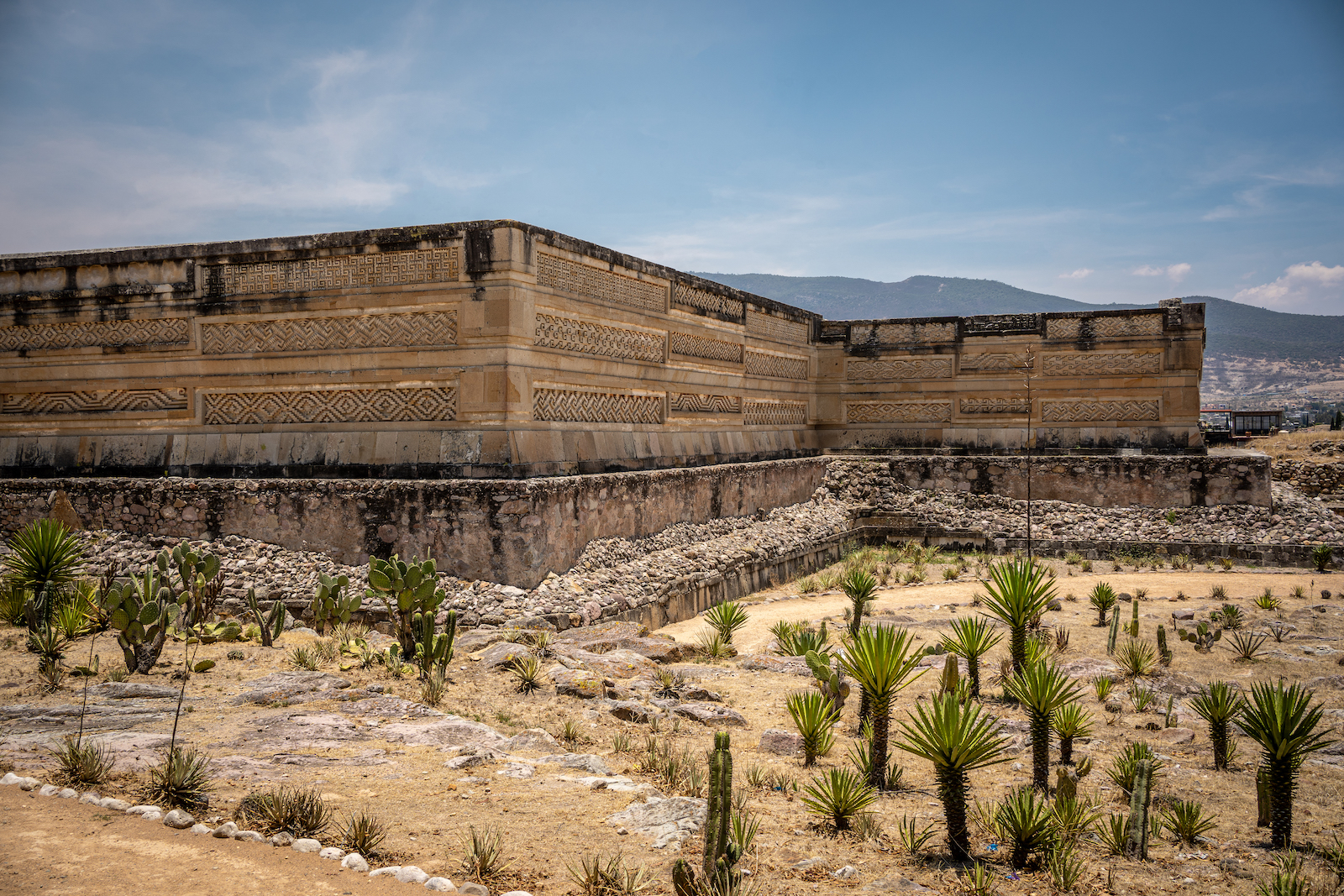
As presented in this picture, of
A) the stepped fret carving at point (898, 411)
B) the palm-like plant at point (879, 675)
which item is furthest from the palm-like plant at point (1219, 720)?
the stepped fret carving at point (898, 411)

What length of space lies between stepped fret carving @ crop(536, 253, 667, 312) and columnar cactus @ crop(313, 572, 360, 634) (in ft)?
13.0

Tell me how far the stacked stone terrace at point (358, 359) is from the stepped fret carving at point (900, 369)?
5.82 m

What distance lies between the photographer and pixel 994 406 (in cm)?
1809

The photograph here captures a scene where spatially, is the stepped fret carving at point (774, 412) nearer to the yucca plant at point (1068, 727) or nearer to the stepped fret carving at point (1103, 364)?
the stepped fret carving at point (1103, 364)

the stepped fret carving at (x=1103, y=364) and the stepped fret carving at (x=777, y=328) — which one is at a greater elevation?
the stepped fret carving at (x=777, y=328)

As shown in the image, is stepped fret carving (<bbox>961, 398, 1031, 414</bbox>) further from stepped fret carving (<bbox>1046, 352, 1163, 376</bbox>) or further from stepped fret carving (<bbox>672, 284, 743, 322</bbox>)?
stepped fret carving (<bbox>672, 284, 743, 322</bbox>)

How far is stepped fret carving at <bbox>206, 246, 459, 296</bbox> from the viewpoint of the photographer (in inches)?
382

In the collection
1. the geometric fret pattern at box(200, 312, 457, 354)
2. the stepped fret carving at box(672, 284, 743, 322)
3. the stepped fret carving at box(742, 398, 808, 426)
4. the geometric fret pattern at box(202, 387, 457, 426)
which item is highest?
the stepped fret carving at box(672, 284, 743, 322)

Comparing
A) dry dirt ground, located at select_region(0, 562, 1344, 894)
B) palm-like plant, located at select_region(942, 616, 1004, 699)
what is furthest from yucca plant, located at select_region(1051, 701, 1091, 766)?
palm-like plant, located at select_region(942, 616, 1004, 699)

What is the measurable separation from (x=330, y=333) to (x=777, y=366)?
379 inches

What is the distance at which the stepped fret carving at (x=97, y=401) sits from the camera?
10.8m

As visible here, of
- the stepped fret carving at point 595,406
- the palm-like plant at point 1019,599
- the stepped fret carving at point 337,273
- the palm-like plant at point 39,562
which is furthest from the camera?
the stepped fret carving at point 595,406

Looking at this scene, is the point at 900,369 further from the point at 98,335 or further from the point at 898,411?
the point at 98,335

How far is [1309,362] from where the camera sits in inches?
4670
